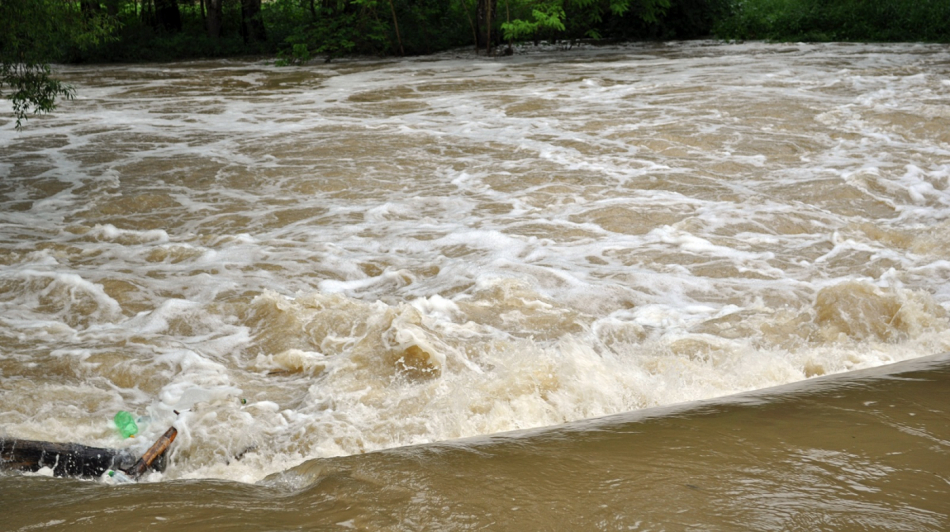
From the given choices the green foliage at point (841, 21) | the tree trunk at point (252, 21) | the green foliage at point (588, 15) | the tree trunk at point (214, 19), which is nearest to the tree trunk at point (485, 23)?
the green foliage at point (588, 15)

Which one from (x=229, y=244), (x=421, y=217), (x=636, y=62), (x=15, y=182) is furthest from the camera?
(x=636, y=62)

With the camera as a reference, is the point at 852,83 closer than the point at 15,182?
No

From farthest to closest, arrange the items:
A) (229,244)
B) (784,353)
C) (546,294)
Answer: (229,244)
(546,294)
(784,353)

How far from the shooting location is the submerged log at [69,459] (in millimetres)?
3107

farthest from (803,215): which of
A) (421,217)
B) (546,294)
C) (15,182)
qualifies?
(15,182)

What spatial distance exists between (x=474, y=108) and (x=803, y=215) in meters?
7.59

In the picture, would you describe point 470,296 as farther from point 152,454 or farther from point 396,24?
point 396,24

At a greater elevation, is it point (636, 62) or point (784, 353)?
point (636, 62)

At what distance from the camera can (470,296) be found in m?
5.48

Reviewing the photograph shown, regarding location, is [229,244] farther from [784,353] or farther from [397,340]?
[784,353]

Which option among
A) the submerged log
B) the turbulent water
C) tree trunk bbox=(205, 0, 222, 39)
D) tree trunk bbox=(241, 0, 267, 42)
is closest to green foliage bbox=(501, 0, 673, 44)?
tree trunk bbox=(241, 0, 267, 42)

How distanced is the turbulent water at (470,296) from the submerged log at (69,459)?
0.53ft

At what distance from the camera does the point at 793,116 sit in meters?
11.6

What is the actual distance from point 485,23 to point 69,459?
21561 millimetres
